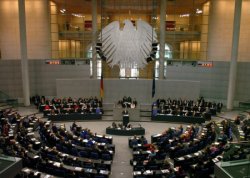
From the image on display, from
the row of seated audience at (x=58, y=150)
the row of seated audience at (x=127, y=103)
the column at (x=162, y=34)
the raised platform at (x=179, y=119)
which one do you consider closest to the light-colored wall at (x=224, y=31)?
the column at (x=162, y=34)

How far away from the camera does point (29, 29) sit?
103 ft

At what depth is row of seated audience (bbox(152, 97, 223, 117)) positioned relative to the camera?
24797 millimetres

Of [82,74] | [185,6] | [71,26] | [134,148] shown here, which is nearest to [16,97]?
[82,74]

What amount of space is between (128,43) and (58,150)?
11.7 metres

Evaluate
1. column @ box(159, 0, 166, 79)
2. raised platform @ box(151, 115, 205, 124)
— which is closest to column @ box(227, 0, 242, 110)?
raised platform @ box(151, 115, 205, 124)

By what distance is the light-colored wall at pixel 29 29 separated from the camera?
3053cm

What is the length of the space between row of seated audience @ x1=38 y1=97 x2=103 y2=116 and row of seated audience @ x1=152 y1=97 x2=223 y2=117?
19.4 feet

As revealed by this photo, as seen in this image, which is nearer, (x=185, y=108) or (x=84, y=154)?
(x=84, y=154)

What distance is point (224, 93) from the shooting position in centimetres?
2995

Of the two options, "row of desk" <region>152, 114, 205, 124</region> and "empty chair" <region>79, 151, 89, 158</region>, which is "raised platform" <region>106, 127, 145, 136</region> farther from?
"empty chair" <region>79, 151, 89, 158</region>

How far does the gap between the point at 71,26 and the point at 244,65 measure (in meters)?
21.3

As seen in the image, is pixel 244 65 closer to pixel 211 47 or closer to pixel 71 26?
pixel 211 47

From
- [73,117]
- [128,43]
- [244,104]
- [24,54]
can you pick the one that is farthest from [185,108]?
[24,54]

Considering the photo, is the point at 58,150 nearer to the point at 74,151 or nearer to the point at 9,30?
the point at 74,151
